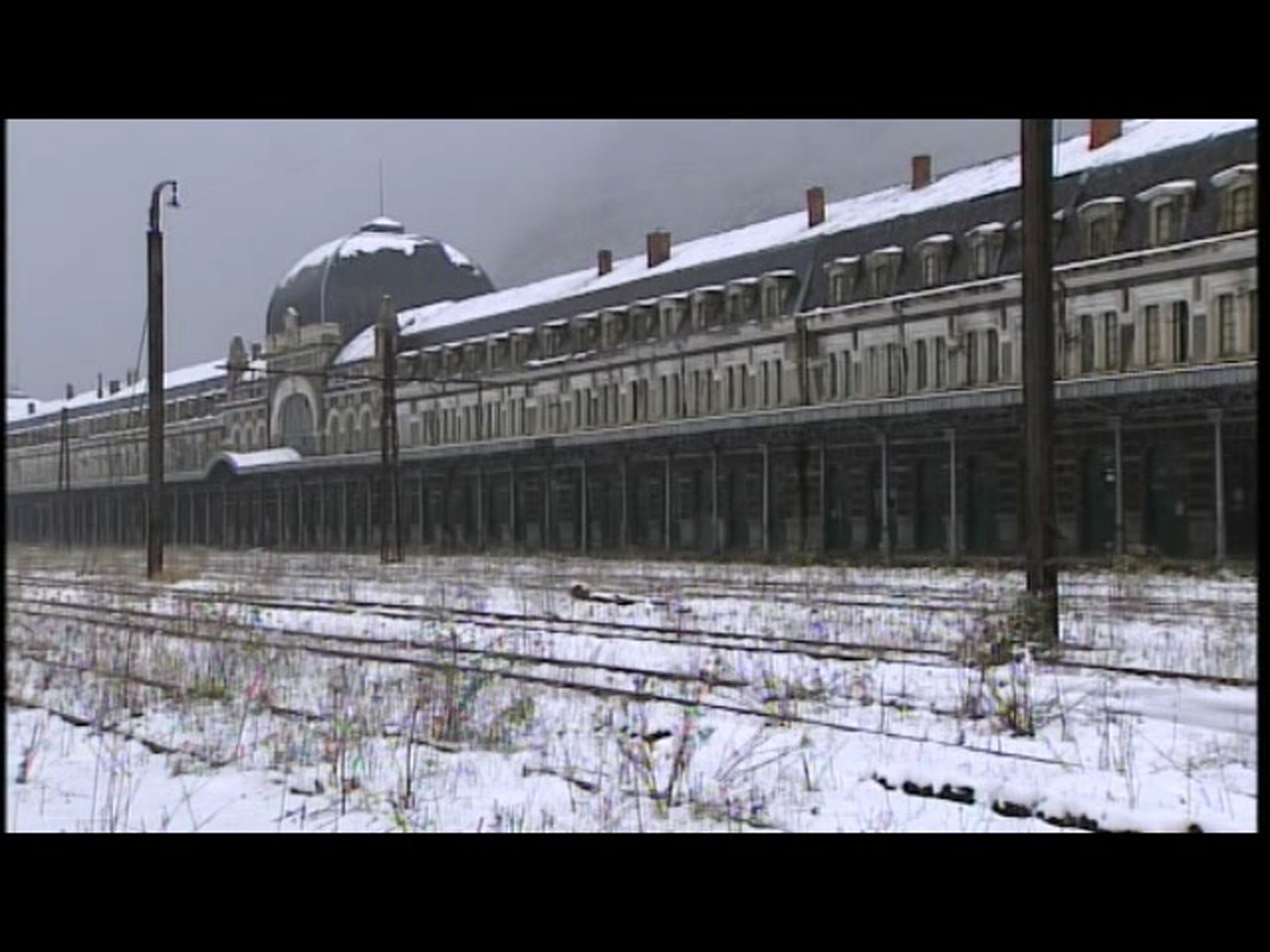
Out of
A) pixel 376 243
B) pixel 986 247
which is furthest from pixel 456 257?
pixel 986 247

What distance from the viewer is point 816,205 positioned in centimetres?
5034

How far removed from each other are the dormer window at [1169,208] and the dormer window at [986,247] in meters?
4.51

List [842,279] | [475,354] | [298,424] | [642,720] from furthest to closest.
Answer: [298,424]
[475,354]
[842,279]
[642,720]

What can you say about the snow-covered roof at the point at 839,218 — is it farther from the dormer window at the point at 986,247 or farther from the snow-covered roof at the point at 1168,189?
the dormer window at the point at 986,247

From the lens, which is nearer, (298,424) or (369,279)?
(298,424)

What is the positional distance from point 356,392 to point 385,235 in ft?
46.5

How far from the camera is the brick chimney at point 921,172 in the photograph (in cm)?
4753

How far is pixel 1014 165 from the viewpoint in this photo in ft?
141

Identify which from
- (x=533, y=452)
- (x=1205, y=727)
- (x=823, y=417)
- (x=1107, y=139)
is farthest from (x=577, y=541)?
(x=1205, y=727)

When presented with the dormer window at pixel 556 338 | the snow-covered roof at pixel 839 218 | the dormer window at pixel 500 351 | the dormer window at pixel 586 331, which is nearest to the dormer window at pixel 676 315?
the snow-covered roof at pixel 839 218

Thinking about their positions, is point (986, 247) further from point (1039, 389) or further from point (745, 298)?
point (1039, 389)

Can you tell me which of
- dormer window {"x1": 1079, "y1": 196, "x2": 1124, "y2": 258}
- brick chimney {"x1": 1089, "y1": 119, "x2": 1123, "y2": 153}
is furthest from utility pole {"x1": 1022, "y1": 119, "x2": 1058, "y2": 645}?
brick chimney {"x1": 1089, "y1": 119, "x2": 1123, "y2": 153}

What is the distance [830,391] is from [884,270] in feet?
13.0
